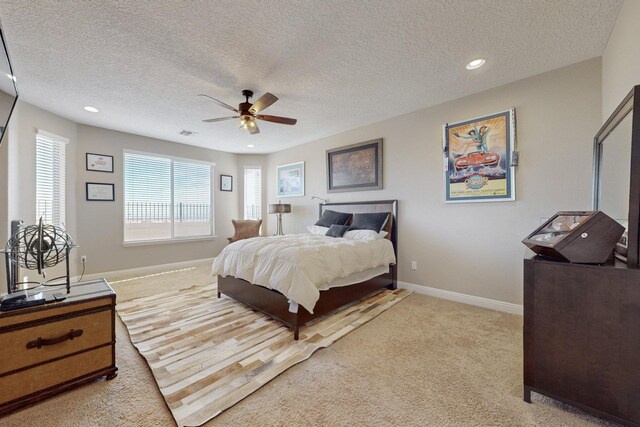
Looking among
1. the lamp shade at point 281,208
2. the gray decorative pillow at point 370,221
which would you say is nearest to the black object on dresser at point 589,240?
the gray decorative pillow at point 370,221

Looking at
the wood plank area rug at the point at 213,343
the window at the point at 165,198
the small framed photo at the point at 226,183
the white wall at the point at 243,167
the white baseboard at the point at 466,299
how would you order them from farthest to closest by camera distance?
the white wall at the point at 243,167
the small framed photo at the point at 226,183
the window at the point at 165,198
the white baseboard at the point at 466,299
the wood plank area rug at the point at 213,343

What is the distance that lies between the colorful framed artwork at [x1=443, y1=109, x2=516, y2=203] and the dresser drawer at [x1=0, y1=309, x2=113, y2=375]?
367 centimetres

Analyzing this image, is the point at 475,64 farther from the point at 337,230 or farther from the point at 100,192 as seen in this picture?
the point at 100,192

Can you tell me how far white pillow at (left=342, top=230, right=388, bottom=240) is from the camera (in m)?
3.51

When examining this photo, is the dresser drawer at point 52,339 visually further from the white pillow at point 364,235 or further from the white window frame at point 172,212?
the white window frame at point 172,212

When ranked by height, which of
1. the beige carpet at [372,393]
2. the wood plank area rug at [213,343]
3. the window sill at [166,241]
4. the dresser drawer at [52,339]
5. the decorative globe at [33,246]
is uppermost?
the decorative globe at [33,246]

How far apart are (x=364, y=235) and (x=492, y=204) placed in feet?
5.19

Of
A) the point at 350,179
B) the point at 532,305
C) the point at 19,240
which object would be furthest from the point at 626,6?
the point at 19,240

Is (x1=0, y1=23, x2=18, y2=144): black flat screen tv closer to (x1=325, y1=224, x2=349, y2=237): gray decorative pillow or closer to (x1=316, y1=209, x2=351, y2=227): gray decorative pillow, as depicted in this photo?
(x1=325, y1=224, x2=349, y2=237): gray decorative pillow

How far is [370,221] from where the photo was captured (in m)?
3.78

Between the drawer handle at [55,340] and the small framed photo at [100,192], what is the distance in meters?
3.70

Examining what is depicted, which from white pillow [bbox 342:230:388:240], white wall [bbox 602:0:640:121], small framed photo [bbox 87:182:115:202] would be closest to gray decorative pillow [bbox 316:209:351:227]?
white pillow [bbox 342:230:388:240]

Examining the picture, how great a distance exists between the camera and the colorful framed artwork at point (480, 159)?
2.88m

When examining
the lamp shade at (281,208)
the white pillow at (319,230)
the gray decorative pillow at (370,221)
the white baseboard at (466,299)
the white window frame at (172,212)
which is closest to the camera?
the white baseboard at (466,299)
